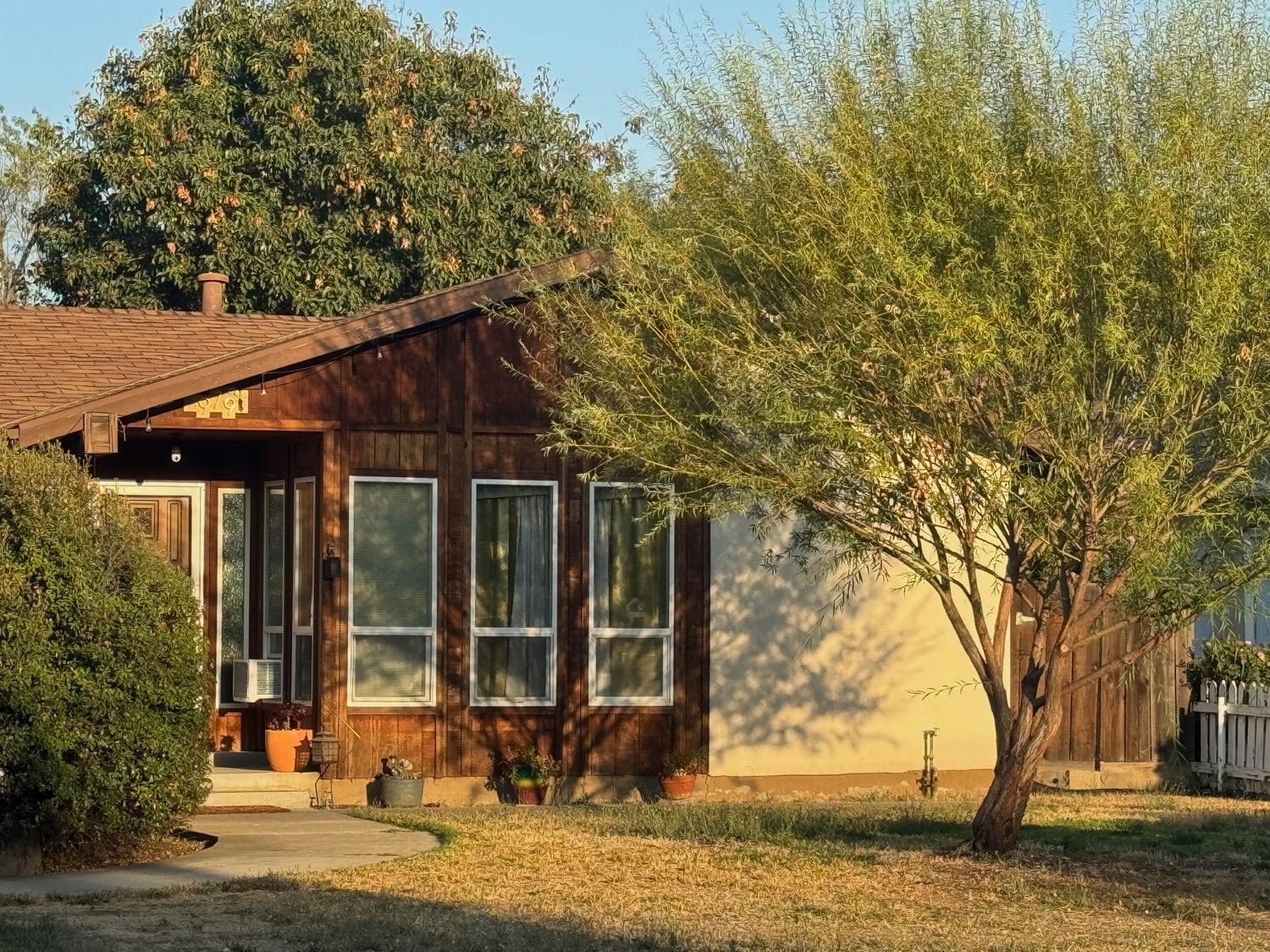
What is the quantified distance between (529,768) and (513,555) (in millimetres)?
1819

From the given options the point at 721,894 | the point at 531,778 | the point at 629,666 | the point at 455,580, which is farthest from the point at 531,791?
the point at 721,894

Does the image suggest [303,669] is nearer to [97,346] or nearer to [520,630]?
[520,630]

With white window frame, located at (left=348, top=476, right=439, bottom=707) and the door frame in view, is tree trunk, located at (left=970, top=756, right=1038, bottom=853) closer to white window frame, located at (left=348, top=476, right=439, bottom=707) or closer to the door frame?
white window frame, located at (left=348, top=476, right=439, bottom=707)

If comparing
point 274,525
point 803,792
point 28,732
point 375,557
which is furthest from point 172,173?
point 28,732

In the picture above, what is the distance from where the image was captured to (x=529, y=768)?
51.0 feet

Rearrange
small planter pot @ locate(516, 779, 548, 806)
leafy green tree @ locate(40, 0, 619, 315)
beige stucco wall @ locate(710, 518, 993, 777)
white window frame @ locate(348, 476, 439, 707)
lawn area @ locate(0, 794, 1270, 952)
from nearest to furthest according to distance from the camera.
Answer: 1. lawn area @ locate(0, 794, 1270, 952)
2. white window frame @ locate(348, 476, 439, 707)
3. small planter pot @ locate(516, 779, 548, 806)
4. beige stucco wall @ locate(710, 518, 993, 777)
5. leafy green tree @ locate(40, 0, 619, 315)

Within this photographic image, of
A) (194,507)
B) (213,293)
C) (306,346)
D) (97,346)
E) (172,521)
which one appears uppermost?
(213,293)

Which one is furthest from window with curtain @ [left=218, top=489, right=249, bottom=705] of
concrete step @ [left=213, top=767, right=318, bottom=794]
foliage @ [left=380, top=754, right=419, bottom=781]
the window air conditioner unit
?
foliage @ [left=380, top=754, right=419, bottom=781]

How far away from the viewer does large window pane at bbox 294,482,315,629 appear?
625 inches

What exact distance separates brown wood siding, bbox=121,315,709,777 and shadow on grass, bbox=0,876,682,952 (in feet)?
16.9

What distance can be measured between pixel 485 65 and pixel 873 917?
21.4 m

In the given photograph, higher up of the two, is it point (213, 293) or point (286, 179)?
point (286, 179)

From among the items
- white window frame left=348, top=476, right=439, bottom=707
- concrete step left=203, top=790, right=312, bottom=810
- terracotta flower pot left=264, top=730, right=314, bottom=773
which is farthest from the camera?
white window frame left=348, top=476, right=439, bottom=707

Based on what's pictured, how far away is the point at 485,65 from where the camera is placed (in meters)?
29.1
